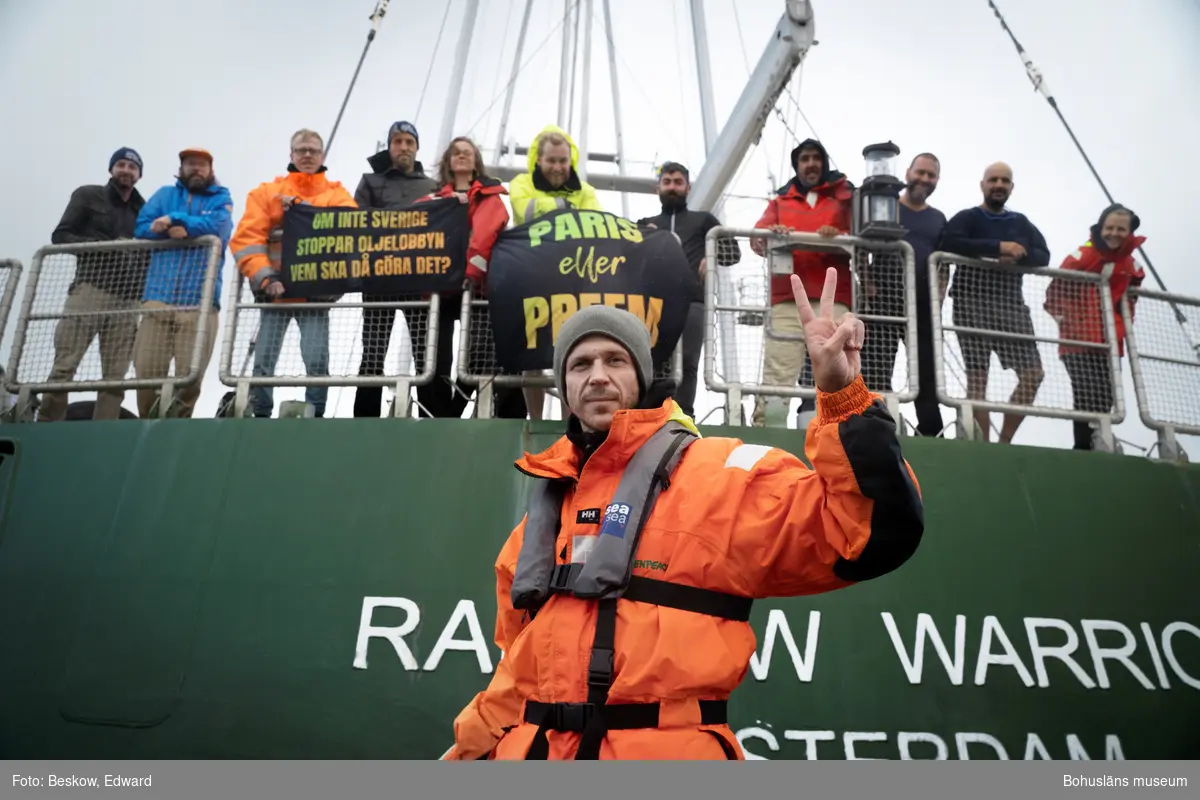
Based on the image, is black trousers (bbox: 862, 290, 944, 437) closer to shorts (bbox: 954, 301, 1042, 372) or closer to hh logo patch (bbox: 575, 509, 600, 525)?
shorts (bbox: 954, 301, 1042, 372)

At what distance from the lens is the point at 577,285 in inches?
182

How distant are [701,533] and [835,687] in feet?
7.70

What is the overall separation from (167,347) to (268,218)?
99 cm

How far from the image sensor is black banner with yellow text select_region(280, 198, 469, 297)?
5.07 meters

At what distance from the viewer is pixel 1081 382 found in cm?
505

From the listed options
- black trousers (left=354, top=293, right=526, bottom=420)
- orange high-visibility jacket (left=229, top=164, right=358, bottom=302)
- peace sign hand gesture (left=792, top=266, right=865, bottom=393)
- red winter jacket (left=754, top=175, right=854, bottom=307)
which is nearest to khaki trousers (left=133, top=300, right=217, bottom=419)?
orange high-visibility jacket (left=229, top=164, right=358, bottom=302)

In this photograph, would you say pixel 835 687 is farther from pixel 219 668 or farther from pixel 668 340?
pixel 219 668

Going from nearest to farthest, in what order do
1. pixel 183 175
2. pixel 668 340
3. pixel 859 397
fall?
pixel 859 397 → pixel 668 340 → pixel 183 175

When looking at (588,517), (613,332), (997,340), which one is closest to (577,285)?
(613,332)

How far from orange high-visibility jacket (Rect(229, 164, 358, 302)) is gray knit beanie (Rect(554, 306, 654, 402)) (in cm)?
336

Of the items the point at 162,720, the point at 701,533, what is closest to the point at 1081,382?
the point at 701,533

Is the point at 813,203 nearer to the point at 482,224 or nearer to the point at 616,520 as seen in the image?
the point at 482,224

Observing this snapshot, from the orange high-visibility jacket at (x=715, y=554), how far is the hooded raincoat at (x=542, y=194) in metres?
3.29

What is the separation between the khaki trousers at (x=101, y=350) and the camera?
17.2 feet
